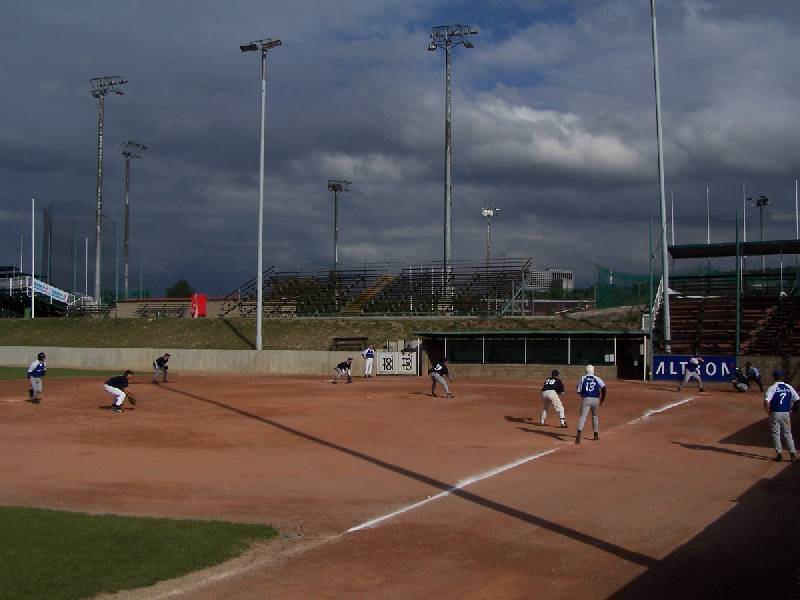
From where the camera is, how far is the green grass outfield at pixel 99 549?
8164 millimetres

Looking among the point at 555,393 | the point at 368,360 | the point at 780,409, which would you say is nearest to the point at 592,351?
the point at 368,360

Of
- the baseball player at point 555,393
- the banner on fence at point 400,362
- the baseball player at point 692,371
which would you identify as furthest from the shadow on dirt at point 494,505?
the banner on fence at point 400,362

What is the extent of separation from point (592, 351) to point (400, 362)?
1006cm

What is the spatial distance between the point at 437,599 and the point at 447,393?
74.0 ft

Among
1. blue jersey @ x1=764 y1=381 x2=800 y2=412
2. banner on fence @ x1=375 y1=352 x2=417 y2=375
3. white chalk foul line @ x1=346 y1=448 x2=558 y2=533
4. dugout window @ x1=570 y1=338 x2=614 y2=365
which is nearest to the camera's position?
white chalk foul line @ x1=346 y1=448 x2=558 y2=533

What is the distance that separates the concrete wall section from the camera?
148 feet

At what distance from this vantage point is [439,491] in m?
13.6

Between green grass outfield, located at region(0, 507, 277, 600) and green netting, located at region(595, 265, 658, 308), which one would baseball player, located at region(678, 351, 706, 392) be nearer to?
green netting, located at region(595, 265, 658, 308)

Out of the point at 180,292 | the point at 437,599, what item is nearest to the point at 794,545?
the point at 437,599

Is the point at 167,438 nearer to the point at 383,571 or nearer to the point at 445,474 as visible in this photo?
the point at 445,474

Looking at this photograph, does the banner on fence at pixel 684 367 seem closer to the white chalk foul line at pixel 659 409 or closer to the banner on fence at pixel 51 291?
the white chalk foul line at pixel 659 409

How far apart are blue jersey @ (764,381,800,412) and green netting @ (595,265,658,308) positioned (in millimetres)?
32925

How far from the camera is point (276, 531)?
10.8 meters

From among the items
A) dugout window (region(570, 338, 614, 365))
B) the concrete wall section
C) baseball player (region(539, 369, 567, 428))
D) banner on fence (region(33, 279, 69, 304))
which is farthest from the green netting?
banner on fence (region(33, 279, 69, 304))
